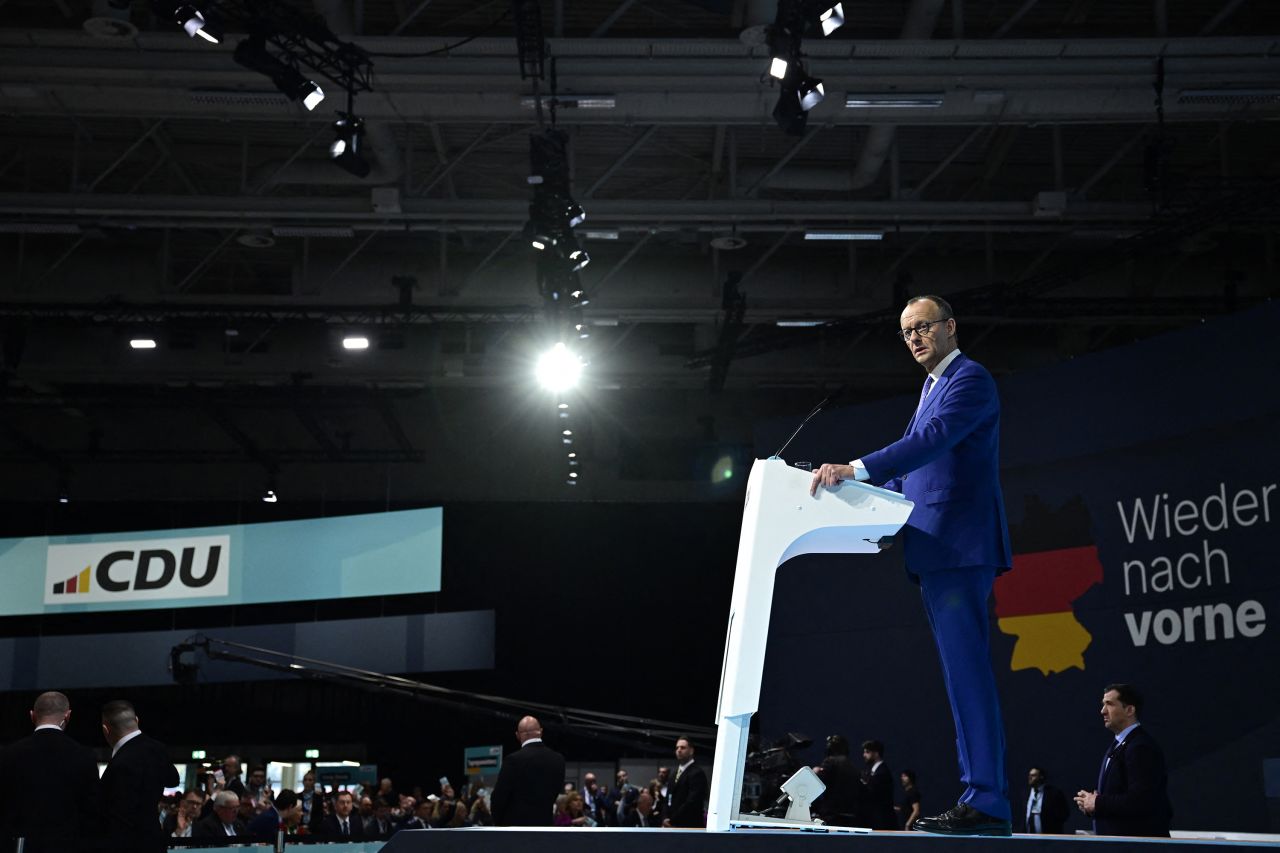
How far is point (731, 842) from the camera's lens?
2.43 meters

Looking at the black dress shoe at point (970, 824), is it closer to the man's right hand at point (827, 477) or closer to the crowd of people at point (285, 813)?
the man's right hand at point (827, 477)

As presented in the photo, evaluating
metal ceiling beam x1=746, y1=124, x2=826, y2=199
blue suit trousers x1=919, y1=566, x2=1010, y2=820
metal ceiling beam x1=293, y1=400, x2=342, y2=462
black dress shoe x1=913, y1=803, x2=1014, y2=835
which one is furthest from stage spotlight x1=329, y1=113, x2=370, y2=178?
metal ceiling beam x1=293, y1=400, x2=342, y2=462

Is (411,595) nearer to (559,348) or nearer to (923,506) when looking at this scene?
(559,348)

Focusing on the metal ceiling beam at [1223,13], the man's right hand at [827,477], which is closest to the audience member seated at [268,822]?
the man's right hand at [827,477]

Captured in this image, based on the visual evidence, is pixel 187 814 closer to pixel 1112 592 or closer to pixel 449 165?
pixel 449 165

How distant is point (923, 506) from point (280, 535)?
14.9m

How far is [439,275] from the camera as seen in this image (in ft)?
47.5

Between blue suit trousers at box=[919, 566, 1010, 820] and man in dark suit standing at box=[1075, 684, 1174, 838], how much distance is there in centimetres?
194

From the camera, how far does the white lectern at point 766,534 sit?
111 inches

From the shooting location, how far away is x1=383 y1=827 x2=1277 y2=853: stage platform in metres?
2.35

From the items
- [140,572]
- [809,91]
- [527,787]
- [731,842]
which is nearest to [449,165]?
[809,91]

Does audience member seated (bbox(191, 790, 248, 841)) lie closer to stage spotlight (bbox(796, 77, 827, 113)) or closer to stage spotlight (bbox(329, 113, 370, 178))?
stage spotlight (bbox(329, 113, 370, 178))

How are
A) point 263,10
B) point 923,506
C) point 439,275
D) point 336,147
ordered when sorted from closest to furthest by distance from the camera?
point 923,506, point 263,10, point 336,147, point 439,275

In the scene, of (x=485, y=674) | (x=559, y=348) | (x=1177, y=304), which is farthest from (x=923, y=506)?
(x=485, y=674)
